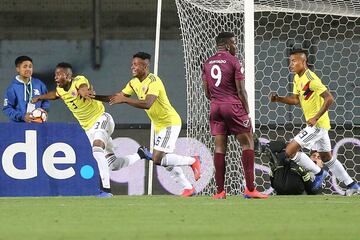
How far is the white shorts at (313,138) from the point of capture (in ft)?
35.8

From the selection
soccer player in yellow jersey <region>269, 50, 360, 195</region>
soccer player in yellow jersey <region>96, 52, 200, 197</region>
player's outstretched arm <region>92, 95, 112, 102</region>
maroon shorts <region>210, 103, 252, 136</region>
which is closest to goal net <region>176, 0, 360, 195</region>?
soccer player in yellow jersey <region>96, 52, 200, 197</region>

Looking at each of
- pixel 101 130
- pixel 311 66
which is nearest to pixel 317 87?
pixel 101 130

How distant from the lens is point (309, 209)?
7.33 metres

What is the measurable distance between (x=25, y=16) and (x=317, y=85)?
190 inches

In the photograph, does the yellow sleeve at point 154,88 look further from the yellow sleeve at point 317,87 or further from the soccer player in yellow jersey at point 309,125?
the yellow sleeve at point 317,87

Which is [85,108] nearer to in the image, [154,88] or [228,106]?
[154,88]

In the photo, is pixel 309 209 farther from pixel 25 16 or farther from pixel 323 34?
pixel 25 16

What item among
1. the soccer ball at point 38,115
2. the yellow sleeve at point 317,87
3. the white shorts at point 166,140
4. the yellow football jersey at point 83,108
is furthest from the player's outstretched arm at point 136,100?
the yellow sleeve at point 317,87

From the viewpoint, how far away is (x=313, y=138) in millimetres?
10953

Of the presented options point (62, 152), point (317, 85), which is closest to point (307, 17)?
point (317, 85)

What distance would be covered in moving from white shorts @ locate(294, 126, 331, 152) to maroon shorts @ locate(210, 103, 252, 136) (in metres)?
1.54

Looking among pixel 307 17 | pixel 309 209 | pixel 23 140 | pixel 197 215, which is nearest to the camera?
pixel 197 215

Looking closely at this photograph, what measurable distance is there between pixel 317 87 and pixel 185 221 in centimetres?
486

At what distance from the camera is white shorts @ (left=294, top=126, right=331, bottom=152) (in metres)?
10.9
